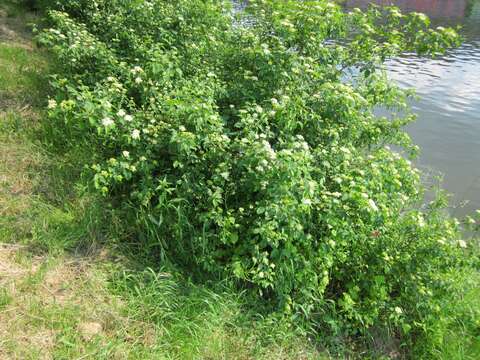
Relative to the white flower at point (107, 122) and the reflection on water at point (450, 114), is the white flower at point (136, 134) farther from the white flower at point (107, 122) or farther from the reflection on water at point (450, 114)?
the reflection on water at point (450, 114)

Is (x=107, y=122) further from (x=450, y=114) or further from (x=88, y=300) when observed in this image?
(x=450, y=114)

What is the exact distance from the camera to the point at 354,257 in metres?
3.36

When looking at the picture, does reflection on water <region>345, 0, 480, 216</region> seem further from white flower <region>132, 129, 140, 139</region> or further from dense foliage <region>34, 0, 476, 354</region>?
white flower <region>132, 129, 140, 139</region>

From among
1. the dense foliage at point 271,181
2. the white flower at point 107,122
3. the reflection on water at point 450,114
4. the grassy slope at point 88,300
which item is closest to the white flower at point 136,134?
the dense foliage at point 271,181

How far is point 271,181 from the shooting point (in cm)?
277

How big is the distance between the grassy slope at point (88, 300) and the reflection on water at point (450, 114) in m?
4.20

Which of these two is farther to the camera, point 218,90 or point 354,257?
point 218,90

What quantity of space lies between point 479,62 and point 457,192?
8.30 m

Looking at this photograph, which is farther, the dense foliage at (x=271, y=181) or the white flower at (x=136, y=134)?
the white flower at (x=136, y=134)

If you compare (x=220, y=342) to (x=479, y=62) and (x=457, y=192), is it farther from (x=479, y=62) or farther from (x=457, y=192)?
(x=479, y=62)

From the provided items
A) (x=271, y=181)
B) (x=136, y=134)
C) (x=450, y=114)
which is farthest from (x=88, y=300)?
(x=450, y=114)

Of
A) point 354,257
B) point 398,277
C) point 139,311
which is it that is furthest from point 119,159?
point 398,277

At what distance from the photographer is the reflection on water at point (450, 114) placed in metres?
7.16

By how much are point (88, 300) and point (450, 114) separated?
8.93m
